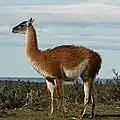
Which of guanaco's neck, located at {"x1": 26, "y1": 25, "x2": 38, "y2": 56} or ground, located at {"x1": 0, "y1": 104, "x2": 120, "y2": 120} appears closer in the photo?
ground, located at {"x1": 0, "y1": 104, "x2": 120, "y2": 120}

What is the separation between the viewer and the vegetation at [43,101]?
15.3 m

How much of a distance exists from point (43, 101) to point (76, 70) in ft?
8.37

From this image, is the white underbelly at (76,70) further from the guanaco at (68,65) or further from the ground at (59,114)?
the ground at (59,114)

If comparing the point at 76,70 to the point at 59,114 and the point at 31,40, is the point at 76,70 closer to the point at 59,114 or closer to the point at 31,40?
the point at 59,114

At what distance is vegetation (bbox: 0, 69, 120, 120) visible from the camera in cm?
1533

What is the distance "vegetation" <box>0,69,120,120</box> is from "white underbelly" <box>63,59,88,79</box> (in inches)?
41.8

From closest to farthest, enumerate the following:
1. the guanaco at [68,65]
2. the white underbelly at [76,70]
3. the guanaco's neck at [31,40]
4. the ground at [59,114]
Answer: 1. the guanaco at [68,65]
2. the white underbelly at [76,70]
3. the ground at [59,114]
4. the guanaco's neck at [31,40]

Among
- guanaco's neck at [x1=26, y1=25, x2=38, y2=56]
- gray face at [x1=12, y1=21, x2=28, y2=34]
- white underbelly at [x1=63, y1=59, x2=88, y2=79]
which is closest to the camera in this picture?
white underbelly at [x1=63, y1=59, x2=88, y2=79]

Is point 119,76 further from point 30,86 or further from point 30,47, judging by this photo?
point 30,47

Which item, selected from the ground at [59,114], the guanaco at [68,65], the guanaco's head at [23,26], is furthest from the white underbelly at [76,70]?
the guanaco's head at [23,26]

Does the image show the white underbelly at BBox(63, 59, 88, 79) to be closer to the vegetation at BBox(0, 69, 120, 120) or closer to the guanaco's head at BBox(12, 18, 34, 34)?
the vegetation at BBox(0, 69, 120, 120)

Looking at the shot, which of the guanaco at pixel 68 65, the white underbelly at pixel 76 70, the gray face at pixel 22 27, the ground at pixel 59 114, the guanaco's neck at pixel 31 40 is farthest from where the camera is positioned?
the gray face at pixel 22 27

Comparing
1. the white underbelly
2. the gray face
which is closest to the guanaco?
the white underbelly

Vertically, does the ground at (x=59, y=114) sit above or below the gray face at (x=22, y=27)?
below
